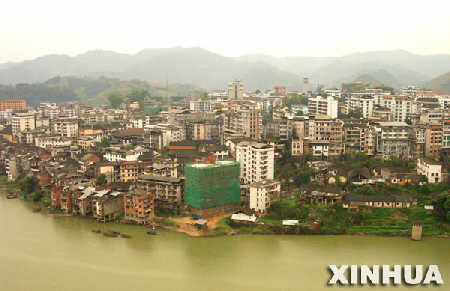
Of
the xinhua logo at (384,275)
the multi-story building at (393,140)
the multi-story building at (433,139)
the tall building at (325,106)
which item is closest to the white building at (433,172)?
the multi-story building at (393,140)

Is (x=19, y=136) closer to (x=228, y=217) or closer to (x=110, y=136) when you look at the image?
(x=110, y=136)

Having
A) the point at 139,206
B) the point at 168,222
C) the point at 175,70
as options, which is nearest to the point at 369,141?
the point at 168,222

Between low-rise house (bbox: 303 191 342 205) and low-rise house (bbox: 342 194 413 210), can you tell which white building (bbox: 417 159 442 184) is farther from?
low-rise house (bbox: 303 191 342 205)

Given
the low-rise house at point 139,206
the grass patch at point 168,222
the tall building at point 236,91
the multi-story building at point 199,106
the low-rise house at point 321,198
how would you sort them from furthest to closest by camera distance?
the tall building at point 236,91
the multi-story building at point 199,106
the low-rise house at point 321,198
the low-rise house at point 139,206
the grass patch at point 168,222

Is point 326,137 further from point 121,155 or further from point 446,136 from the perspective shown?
point 121,155

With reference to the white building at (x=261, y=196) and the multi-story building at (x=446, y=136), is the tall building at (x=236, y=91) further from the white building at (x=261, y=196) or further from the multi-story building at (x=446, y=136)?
the white building at (x=261, y=196)

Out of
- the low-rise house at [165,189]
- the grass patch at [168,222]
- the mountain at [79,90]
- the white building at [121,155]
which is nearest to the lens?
the grass patch at [168,222]
